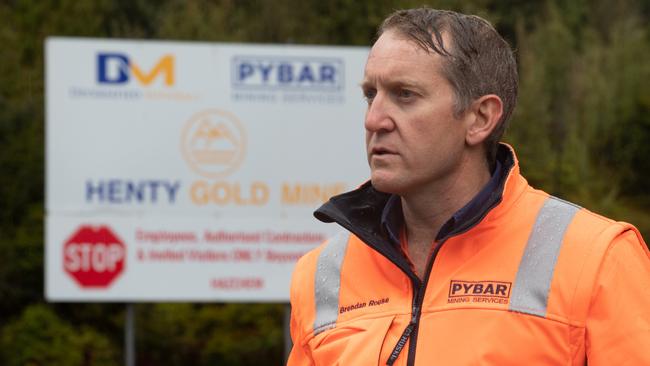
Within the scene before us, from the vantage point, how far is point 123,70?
9.03 m

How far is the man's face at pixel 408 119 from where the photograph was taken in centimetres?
254

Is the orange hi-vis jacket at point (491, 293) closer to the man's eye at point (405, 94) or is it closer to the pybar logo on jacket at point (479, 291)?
the pybar logo on jacket at point (479, 291)

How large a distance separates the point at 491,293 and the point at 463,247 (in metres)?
0.14

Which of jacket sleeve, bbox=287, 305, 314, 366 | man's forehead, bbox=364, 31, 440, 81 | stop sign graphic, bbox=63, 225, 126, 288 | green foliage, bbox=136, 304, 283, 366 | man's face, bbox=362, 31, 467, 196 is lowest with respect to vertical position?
green foliage, bbox=136, 304, 283, 366

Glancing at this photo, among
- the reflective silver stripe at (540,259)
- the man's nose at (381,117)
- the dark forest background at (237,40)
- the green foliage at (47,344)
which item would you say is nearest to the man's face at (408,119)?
the man's nose at (381,117)

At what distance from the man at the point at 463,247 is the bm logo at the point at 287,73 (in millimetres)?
6424

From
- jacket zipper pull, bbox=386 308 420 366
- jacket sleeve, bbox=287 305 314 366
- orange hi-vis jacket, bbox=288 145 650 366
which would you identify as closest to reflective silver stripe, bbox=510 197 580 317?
orange hi-vis jacket, bbox=288 145 650 366

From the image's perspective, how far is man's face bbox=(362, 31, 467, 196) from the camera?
A: 254cm

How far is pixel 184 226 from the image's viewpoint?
29.9ft

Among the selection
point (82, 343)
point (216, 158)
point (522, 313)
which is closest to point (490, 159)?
point (522, 313)

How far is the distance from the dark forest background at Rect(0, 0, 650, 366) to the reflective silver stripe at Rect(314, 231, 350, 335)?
490cm

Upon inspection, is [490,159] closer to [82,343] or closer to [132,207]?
[132,207]

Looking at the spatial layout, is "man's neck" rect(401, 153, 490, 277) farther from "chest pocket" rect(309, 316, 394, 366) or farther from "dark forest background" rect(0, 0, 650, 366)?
"dark forest background" rect(0, 0, 650, 366)

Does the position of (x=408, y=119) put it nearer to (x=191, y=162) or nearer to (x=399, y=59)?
(x=399, y=59)
